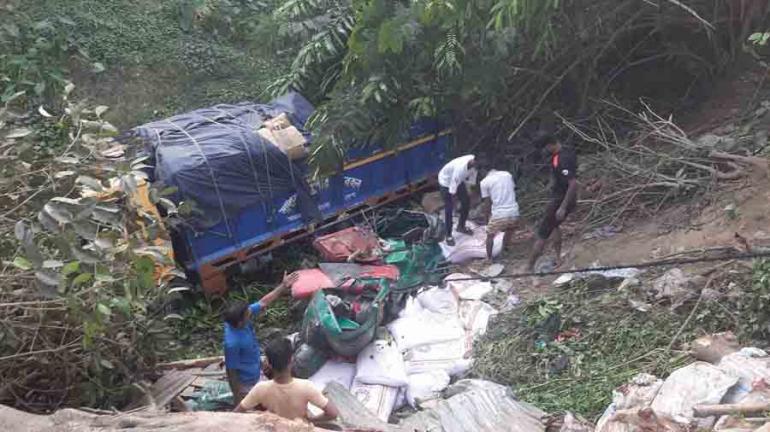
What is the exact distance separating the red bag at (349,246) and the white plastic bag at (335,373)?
63.1 inches

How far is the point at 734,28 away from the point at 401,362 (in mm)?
5441

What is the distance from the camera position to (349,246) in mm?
7934

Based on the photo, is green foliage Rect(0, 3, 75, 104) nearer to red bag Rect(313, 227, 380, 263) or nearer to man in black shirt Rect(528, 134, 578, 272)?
red bag Rect(313, 227, 380, 263)

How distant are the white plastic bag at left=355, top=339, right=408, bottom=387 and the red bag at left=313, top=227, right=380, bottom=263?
5.10 feet

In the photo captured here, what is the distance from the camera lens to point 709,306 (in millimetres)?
5395

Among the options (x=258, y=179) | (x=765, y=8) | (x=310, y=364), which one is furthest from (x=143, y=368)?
(x=765, y=8)

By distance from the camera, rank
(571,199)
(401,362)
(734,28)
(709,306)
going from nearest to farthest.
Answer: (709,306), (401,362), (571,199), (734,28)

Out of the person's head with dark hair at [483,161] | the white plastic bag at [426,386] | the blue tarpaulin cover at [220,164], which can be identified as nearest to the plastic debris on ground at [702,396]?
the white plastic bag at [426,386]

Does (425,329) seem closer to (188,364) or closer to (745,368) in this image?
(188,364)

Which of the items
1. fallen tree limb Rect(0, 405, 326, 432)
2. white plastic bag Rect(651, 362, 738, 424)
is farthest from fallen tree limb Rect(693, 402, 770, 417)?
fallen tree limb Rect(0, 405, 326, 432)

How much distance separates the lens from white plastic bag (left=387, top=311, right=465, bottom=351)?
6.38 metres

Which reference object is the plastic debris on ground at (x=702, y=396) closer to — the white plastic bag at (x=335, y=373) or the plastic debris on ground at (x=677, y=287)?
the plastic debris on ground at (x=677, y=287)

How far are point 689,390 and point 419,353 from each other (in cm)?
242

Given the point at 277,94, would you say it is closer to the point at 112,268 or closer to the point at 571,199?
the point at 571,199
